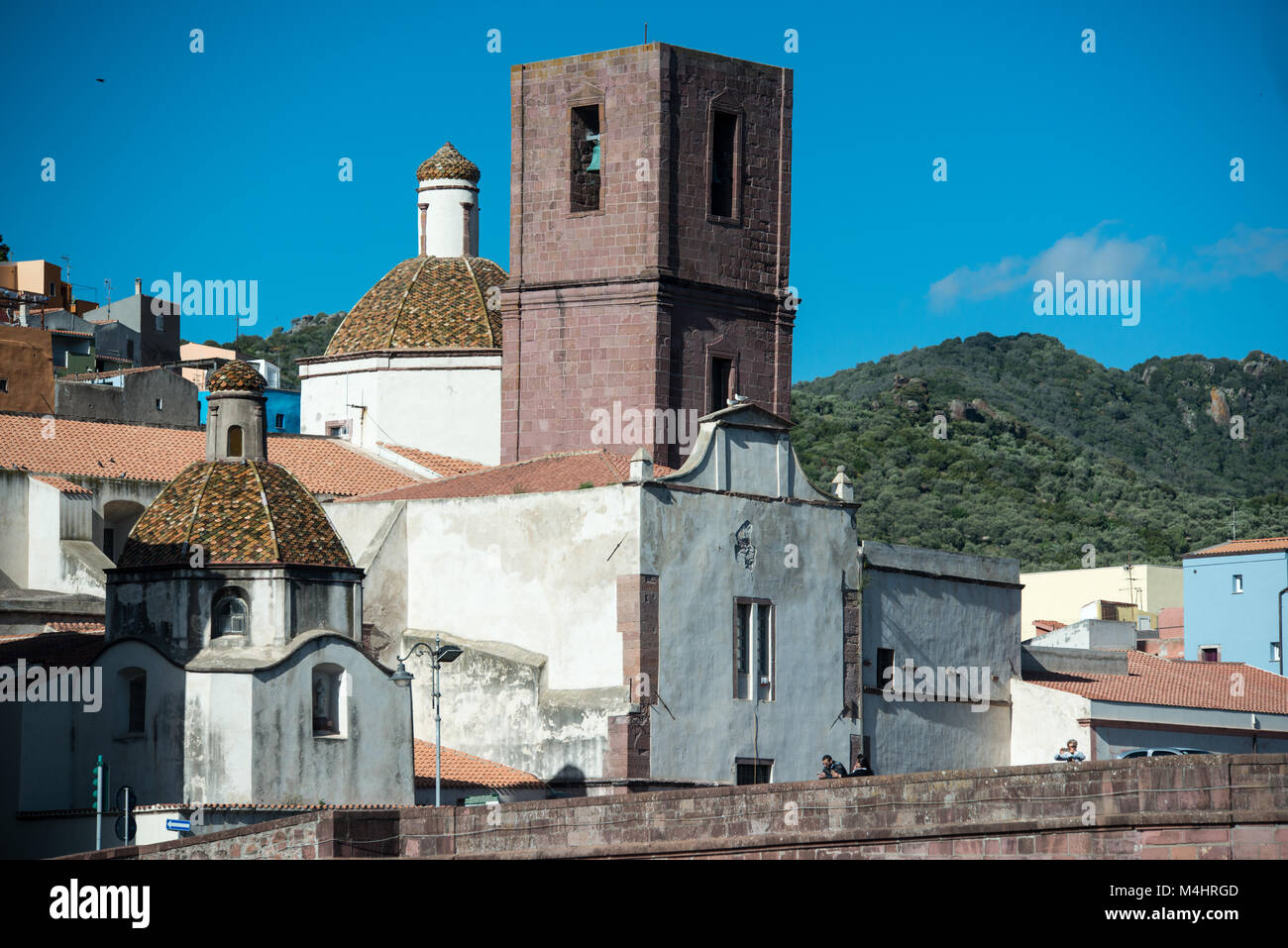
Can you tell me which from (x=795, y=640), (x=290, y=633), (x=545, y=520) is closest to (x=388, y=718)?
(x=290, y=633)

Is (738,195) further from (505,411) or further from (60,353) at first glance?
(60,353)

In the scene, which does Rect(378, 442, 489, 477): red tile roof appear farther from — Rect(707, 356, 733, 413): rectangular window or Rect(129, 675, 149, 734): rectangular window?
Rect(129, 675, 149, 734): rectangular window

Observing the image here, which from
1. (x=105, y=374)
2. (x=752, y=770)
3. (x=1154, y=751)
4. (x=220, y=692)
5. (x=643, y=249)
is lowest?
(x=1154, y=751)

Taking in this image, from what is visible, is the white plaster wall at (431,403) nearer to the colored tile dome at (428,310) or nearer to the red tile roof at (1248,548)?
the colored tile dome at (428,310)

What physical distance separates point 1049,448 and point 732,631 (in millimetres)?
63252

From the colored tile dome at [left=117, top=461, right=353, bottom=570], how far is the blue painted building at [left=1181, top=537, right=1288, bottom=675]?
109ft

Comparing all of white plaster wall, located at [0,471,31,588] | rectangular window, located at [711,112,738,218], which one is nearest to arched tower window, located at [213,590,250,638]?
white plaster wall, located at [0,471,31,588]

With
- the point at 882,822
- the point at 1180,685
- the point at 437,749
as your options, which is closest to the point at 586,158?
the point at 437,749

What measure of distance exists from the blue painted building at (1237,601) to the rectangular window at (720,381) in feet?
76.6

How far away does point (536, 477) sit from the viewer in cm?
4094

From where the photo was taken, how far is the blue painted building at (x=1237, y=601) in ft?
201

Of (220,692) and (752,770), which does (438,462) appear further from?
(220,692)

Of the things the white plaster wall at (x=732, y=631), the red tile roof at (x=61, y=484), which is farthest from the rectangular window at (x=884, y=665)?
the red tile roof at (x=61, y=484)

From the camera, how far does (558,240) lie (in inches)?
1714
